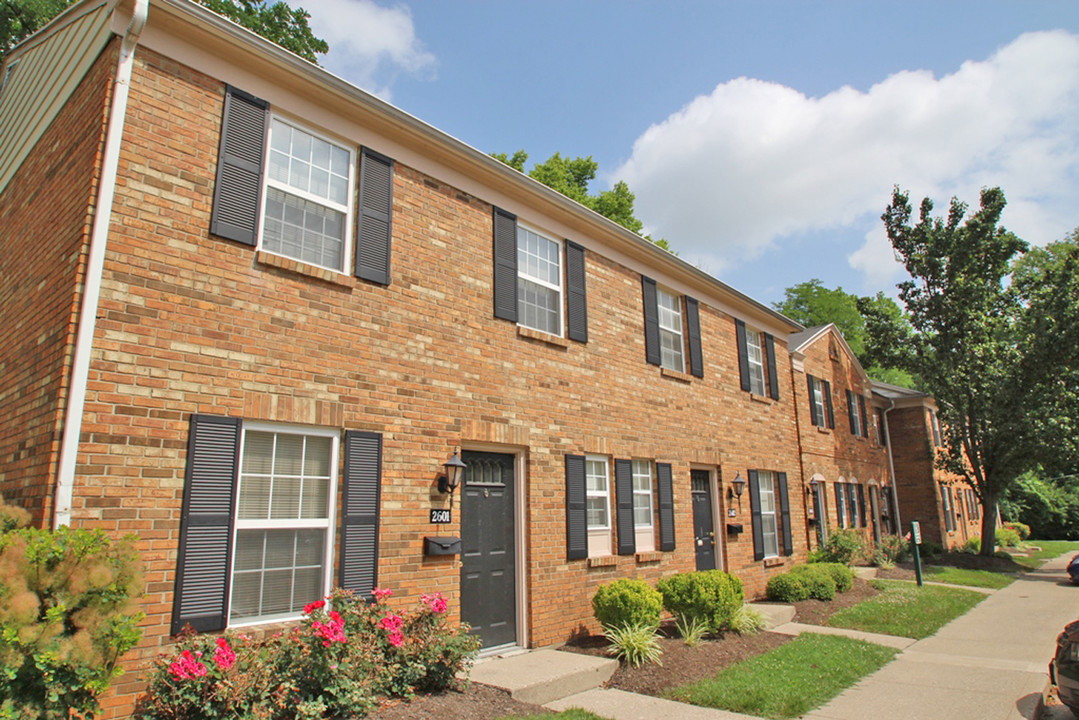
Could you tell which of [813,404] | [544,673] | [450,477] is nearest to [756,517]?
[813,404]

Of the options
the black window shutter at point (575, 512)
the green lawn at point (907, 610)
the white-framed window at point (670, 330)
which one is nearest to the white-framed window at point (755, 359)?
the white-framed window at point (670, 330)

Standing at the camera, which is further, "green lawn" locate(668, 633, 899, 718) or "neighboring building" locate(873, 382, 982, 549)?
"neighboring building" locate(873, 382, 982, 549)

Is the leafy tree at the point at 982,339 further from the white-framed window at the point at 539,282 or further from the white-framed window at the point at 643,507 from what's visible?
the white-framed window at the point at 539,282

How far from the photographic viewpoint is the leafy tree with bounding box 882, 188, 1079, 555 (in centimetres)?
2020

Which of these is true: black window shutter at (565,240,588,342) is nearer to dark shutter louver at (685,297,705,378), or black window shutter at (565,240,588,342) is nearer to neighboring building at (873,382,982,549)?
dark shutter louver at (685,297,705,378)

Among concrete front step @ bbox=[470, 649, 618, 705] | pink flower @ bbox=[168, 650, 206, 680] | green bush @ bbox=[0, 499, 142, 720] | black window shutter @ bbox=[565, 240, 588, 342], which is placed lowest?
concrete front step @ bbox=[470, 649, 618, 705]

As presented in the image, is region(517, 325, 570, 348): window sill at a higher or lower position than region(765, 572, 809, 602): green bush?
higher

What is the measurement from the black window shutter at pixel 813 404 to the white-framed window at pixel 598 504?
9.65 m

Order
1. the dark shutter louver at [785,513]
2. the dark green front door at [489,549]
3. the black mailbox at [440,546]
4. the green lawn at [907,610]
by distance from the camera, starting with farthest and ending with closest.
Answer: the dark shutter louver at [785,513]
the green lawn at [907,610]
the dark green front door at [489,549]
the black mailbox at [440,546]

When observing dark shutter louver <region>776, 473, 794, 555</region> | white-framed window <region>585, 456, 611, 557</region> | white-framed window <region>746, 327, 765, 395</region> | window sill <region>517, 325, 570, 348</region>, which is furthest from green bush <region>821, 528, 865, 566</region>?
window sill <region>517, 325, 570, 348</region>

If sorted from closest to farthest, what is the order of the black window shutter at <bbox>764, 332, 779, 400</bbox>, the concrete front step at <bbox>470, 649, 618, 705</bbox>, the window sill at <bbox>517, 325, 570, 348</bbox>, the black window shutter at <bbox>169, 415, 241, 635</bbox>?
the black window shutter at <bbox>169, 415, 241, 635</bbox>
the concrete front step at <bbox>470, 649, 618, 705</bbox>
the window sill at <bbox>517, 325, 570, 348</bbox>
the black window shutter at <bbox>764, 332, 779, 400</bbox>

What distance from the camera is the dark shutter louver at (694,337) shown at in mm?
12656

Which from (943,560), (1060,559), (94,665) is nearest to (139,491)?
(94,665)

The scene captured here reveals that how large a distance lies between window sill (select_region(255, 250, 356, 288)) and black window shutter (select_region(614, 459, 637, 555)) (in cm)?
510
